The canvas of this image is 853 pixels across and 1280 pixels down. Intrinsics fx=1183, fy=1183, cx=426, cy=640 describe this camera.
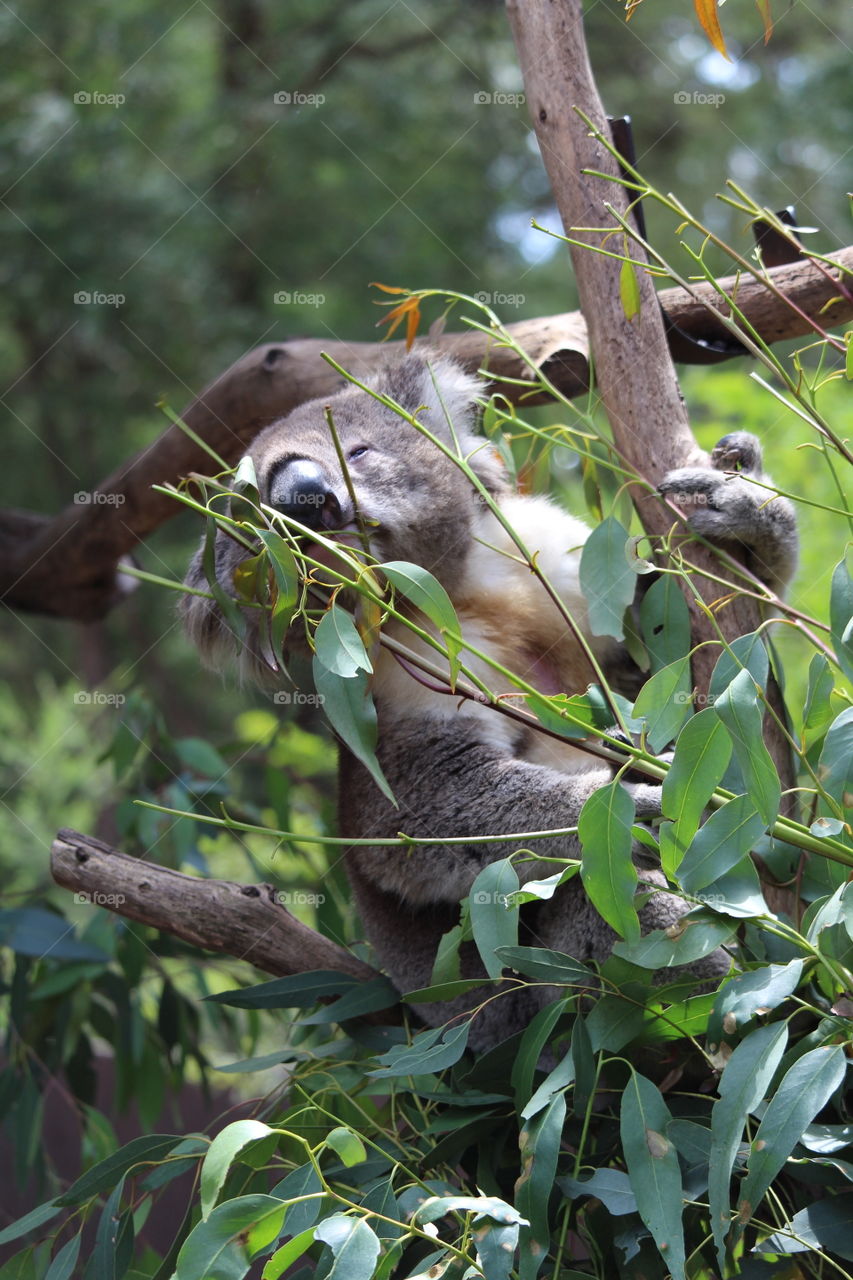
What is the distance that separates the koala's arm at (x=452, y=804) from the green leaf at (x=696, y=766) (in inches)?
21.7

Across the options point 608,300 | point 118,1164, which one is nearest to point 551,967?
point 118,1164

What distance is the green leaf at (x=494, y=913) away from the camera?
1.39 meters

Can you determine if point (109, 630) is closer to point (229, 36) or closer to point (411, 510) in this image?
point (229, 36)

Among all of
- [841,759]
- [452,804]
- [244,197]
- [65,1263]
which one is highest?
[244,197]

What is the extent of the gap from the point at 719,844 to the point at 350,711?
450 millimetres

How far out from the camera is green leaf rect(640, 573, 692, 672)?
187cm

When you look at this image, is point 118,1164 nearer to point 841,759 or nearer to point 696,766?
point 696,766

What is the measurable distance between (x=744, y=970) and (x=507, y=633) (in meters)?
1.08

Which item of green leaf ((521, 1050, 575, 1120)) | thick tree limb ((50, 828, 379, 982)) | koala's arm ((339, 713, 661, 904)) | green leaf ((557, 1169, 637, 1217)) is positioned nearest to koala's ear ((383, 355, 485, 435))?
koala's arm ((339, 713, 661, 904))

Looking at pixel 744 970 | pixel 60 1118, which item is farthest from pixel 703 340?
pixel 60 1118

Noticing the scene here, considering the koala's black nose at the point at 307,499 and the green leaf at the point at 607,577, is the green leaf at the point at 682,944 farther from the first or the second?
the koala's black nose at the point at 307,499

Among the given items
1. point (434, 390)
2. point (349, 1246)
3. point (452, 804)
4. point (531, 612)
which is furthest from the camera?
point (434, 390)

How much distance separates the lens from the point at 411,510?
235 cm

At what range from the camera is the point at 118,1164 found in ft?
5.65
